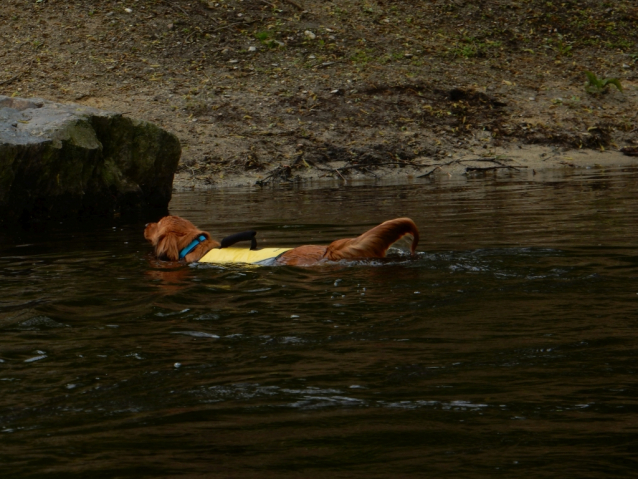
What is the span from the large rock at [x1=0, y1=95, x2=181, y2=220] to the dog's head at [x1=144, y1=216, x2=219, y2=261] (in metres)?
2.94

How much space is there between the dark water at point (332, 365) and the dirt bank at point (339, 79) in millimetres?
8545

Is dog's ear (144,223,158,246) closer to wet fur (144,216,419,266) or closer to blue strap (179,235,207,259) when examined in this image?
wet fur (144,216,419,266)

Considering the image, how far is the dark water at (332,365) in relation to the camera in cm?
265

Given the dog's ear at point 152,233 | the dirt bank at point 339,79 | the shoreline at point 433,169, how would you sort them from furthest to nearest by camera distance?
the dirt bank at point 339,79
the shoreline at point 433,169
the dog's ear at point 152,233

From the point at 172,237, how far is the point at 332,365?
3.98 metres

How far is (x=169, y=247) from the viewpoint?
289 inches

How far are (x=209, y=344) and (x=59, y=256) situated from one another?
3.98 meters

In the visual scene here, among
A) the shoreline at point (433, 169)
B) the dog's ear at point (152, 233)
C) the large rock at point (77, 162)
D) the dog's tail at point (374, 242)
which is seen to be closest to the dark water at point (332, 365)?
the dog's tail at point (374, 242)

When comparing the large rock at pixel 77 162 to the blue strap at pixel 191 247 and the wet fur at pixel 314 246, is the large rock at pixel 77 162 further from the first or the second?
the blue strap at pixel 191 247

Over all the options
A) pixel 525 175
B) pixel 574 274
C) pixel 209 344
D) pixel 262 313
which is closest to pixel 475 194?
pixel 525 175

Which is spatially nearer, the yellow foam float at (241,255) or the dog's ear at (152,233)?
the yellow foam float at (241,255)

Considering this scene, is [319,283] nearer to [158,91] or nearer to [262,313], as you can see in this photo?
[262,313]

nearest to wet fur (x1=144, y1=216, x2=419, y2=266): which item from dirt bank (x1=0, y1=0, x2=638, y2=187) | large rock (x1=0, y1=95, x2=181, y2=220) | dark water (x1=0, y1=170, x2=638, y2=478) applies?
dark water (x1=0, y1=170, x2=638, y2=478)

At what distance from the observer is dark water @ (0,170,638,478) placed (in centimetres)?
265
